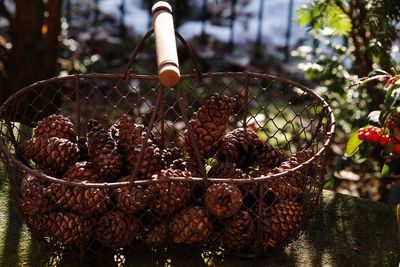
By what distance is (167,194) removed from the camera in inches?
59.7

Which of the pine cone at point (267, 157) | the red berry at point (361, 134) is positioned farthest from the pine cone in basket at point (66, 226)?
the red berry at point (361, 134)

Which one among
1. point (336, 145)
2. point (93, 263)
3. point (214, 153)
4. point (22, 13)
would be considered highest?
point (22, 13)

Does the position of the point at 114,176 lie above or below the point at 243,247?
above

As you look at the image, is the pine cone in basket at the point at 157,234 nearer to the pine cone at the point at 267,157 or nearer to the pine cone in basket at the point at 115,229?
the pine cone in basket at the point at 115,229

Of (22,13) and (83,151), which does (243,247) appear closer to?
(83,151)

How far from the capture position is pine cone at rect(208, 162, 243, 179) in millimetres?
1608

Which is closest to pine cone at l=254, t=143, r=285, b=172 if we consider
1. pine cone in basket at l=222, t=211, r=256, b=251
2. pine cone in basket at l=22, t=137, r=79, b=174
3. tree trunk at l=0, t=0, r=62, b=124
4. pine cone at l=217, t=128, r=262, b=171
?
pine cone at l=217, t=128, r=262, b=171

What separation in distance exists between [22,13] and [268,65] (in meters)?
1.60

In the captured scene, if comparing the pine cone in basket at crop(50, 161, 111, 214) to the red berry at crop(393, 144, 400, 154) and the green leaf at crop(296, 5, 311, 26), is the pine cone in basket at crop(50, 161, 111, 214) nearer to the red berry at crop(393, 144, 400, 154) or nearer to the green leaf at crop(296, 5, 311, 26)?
the red berry at crop(393, 144, 400, 154)

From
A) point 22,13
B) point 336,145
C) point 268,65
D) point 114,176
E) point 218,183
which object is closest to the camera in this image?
point 218,183

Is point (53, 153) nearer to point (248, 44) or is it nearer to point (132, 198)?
point (132, 198)

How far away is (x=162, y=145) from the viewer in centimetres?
181

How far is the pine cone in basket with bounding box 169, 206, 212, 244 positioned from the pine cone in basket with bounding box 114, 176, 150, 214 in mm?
79

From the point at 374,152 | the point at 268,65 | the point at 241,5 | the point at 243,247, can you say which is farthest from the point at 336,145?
the point at 241,5
